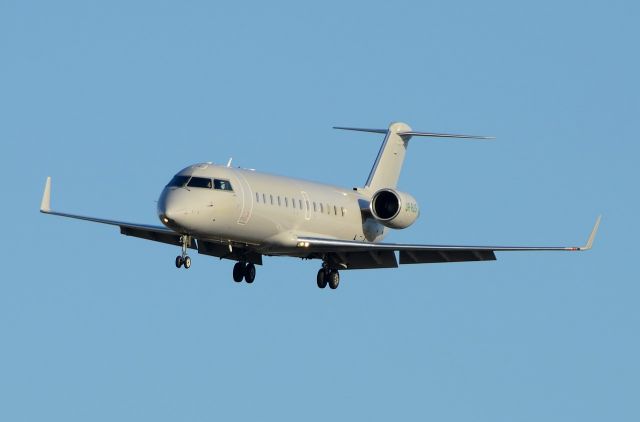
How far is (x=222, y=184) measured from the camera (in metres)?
41.3

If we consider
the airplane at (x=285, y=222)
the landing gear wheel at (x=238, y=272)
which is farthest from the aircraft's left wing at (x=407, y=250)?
the landing gear wheel at (x=238, y=272)

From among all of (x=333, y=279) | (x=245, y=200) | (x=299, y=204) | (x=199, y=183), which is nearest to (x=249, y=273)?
(x=333, y=279)

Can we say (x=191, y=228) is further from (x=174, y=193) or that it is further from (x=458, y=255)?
(x=458, y=255)

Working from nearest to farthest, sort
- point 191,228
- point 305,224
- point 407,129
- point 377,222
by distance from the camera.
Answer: point 191,228
point 305,224
point 377,222
point 407,129

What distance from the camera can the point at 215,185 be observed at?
41.2m

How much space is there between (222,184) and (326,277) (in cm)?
519

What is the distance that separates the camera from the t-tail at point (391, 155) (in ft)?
162

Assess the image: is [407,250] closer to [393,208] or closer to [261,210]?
[393,208]

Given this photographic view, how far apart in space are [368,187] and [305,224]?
16.9 ft

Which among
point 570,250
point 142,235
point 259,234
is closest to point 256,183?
point 259,234

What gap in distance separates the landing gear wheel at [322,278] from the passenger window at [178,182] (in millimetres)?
5694

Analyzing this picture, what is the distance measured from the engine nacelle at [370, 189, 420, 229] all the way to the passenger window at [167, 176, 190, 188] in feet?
23.1

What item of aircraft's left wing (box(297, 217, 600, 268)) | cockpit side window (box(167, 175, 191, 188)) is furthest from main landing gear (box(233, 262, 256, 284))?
cockpit side window (box(167, 175, 191, 188))

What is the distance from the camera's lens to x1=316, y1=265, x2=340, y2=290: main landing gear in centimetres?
4528
